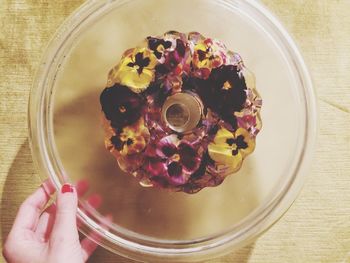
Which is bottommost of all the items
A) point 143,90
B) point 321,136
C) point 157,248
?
point 157,248

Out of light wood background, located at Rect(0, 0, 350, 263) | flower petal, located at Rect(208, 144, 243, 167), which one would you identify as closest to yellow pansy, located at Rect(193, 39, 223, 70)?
flower petal, located at Rect(208, 144, 243, 167)

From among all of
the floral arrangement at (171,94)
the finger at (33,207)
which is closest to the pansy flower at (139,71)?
the floral arrangement at (171,94)

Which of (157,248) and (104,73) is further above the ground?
(104,73)

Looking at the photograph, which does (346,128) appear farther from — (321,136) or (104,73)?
(104,73)

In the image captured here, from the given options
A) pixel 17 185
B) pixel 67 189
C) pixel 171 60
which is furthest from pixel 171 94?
pixel 17 185

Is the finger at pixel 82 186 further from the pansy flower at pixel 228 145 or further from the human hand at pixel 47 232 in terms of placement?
the pansy flower at pixel 228 145

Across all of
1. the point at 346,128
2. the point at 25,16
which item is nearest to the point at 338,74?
the point at 346,128

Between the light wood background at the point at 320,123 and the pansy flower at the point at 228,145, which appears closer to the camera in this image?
the pansy flower at the point at 228,145
